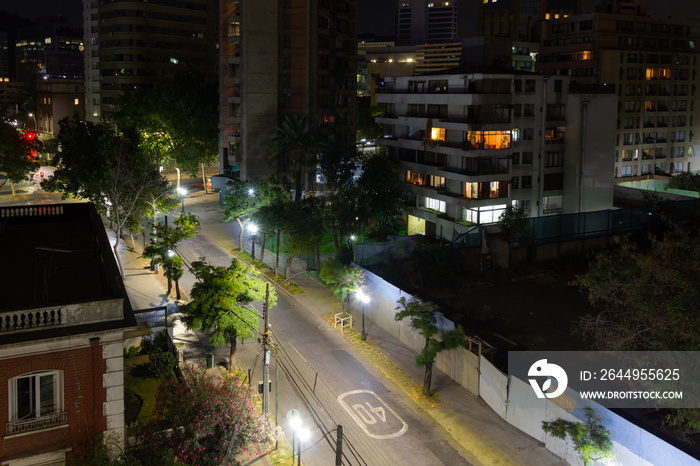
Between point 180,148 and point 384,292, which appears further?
point 180,148

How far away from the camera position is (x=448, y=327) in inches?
1375

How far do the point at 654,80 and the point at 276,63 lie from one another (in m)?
64.5

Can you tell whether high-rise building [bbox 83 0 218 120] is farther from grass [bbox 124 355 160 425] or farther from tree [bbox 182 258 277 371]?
grass [bbox 124 355 160 425]

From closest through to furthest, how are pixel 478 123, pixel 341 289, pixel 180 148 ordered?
1. pixel 341 289
2. pixel 478 123
3. pixel 180 148

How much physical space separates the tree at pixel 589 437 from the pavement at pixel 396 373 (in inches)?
70.6

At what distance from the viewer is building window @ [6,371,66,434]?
19.0 meters

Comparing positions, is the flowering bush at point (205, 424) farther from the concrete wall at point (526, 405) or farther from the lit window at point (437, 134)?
the lit window at point (437, 134)

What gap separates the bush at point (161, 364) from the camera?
103ft

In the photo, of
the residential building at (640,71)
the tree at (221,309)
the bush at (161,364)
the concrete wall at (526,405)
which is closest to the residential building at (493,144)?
the concrete wall at (526,405)

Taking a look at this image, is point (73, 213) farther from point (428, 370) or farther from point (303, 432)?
point (428, 370)

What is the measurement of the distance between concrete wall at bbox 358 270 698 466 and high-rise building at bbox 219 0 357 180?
44.7 metres

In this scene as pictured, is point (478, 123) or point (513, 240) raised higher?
point (478, 123)

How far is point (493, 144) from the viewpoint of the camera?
6341 centimetres

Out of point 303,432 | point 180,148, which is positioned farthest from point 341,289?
point 180,148
